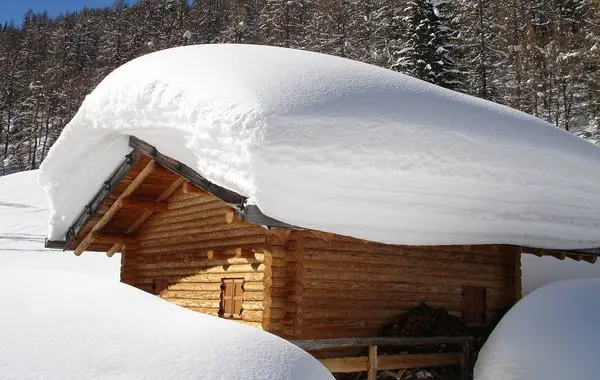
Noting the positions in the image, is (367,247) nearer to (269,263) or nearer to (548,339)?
(269,263)

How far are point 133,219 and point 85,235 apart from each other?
1.17 metres

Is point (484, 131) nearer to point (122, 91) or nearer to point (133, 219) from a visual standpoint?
point (122, 91)

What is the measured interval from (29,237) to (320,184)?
87.2 ft

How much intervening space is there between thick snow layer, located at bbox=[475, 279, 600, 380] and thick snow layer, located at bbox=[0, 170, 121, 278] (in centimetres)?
1570

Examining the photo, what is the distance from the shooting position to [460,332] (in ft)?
31.1

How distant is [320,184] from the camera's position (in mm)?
7195

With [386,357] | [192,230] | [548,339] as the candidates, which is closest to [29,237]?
[192,230]

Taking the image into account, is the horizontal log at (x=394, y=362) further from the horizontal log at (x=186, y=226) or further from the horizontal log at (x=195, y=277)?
the horizontal log at (x=186, y=226)

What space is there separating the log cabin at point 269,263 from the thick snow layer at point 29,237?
994 centimetres

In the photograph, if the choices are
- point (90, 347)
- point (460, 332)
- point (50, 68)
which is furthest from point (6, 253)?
point (50, 68)

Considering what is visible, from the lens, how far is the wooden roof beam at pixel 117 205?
9344 millimetres

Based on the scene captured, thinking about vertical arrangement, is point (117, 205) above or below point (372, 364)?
above

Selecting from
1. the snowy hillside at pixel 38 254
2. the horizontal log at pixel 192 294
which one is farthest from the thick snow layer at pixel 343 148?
the snowy hillside at pixel 38 254

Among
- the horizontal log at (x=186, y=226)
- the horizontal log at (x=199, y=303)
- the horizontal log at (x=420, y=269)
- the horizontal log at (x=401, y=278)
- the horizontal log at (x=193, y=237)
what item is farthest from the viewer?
the horizontal log at (x=186, y=226)
